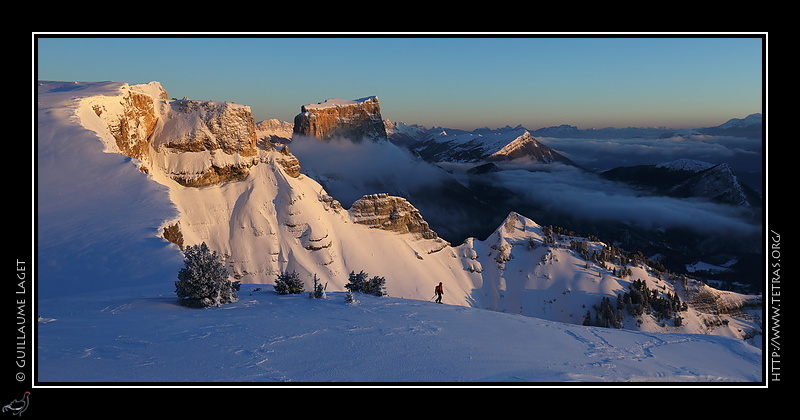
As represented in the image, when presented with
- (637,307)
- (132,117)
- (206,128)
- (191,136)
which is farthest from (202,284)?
(637,307)

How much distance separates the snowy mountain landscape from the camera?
10.7 m

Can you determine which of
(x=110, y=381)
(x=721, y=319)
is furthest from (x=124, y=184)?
(x=721, y=319)

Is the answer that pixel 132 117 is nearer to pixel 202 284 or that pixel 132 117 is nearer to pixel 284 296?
pixel 284 296

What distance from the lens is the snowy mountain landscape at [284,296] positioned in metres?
10.7

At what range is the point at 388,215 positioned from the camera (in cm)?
11038

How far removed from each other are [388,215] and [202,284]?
94.7 metres

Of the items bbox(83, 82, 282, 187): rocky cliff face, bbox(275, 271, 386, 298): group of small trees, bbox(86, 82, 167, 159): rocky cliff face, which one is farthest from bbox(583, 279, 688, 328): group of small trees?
bbox(86, 82, 167, 159): rocky cliff face

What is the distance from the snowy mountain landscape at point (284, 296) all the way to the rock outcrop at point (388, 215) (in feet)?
1.45

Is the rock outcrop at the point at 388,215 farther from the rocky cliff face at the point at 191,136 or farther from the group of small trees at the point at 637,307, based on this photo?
the group of small trees at the point at 637,307

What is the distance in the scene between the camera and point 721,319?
89875mm

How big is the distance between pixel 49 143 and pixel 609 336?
171ft

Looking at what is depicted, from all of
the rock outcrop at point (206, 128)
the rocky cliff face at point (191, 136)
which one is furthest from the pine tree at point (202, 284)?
the rock outcrop at point (206, 128)

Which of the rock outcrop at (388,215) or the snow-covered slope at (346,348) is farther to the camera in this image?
the rock outcrop at (388,215)
